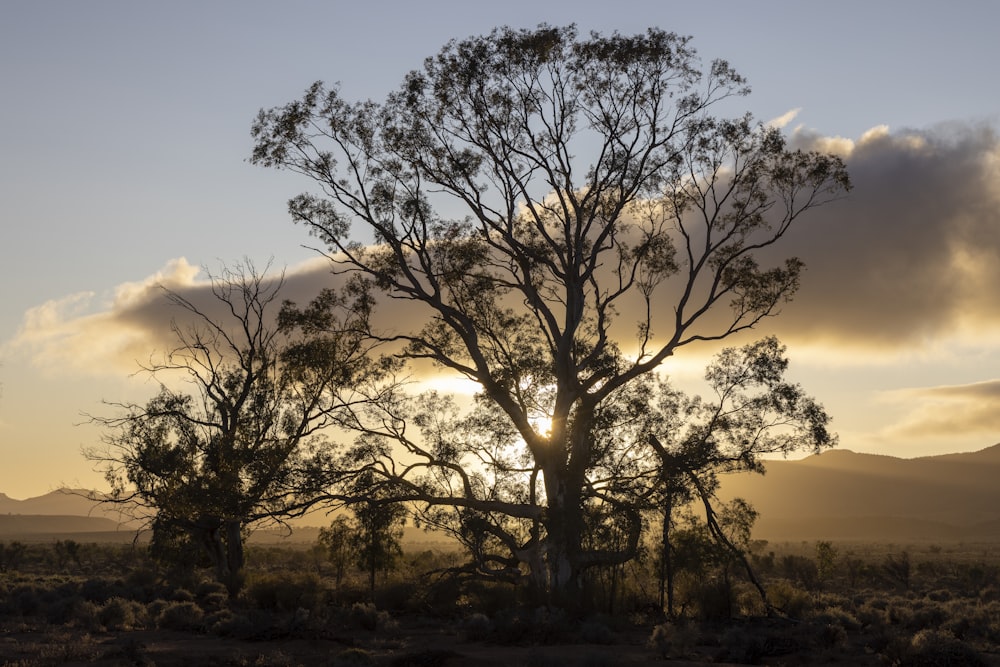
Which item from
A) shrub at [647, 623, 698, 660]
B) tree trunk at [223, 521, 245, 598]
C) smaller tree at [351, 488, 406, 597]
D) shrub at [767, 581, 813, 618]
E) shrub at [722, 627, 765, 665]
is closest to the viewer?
shrub at [647, 623, 698, 660]

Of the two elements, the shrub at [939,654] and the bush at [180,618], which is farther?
the bush at [180,618]

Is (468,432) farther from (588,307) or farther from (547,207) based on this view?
(547,207)

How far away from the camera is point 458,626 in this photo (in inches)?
898

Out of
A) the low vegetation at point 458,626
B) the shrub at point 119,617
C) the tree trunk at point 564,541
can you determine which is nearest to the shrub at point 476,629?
the low vegetation at point 458,626

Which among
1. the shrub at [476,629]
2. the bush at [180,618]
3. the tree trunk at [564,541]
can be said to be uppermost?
the tree trunk at [564,541]

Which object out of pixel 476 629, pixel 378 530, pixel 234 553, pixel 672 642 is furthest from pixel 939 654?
pixel 234 553

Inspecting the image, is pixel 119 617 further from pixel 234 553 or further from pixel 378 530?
pixel 234 553

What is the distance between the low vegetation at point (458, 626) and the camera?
1697cm

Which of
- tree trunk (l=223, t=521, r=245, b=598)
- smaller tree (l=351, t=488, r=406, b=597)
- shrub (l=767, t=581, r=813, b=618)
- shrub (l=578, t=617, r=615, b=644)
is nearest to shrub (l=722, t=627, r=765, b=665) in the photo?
shrub (l=578, t=617, r=615, b=644)

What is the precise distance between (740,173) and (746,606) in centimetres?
1152

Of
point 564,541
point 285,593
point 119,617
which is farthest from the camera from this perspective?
point 285,593

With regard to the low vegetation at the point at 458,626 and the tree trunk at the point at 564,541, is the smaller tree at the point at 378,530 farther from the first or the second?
the tree trunk at the point at 564,541

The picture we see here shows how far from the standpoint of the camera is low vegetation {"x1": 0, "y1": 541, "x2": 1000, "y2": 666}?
17.0 meters

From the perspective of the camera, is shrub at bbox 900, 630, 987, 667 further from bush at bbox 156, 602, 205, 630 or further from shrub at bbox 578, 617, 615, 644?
bush at bbox 156, 602, 205, 630
